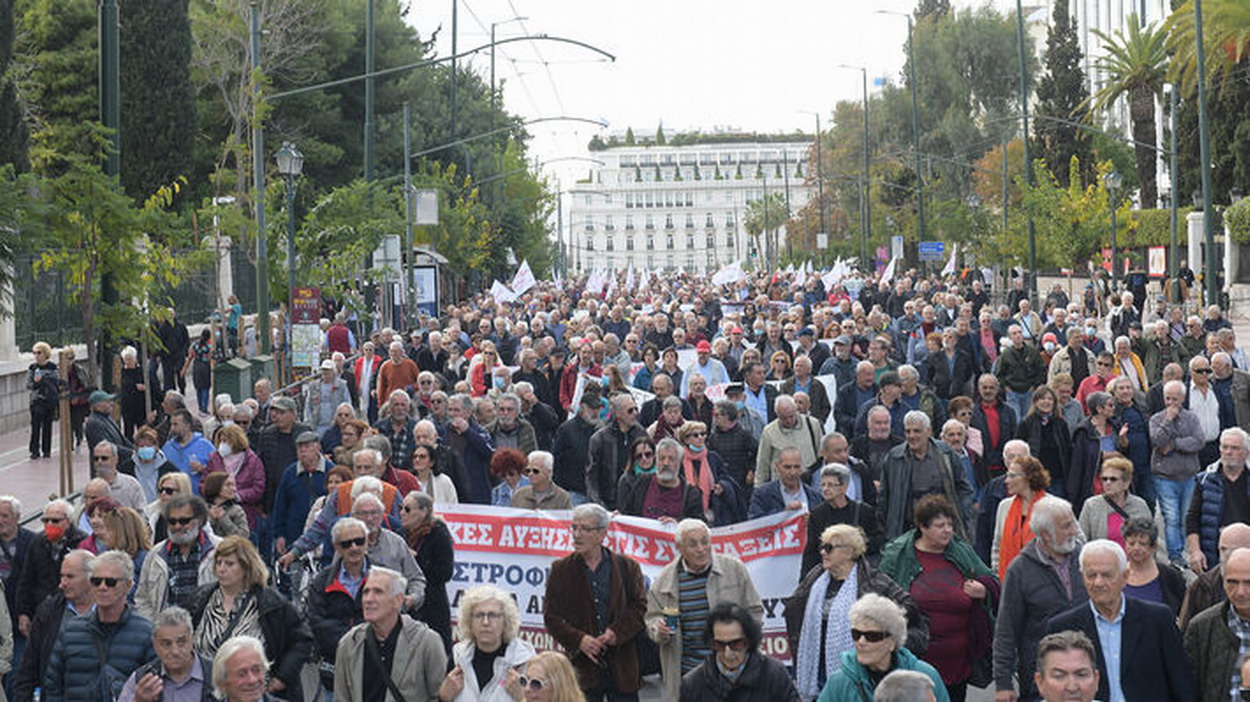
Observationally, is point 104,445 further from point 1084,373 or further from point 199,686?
point 1084,373

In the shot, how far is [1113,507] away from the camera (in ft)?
34.8

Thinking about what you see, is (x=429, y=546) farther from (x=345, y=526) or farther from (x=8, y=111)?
(x=8, y=111)

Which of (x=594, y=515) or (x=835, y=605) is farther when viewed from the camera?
(x=594, y=515)

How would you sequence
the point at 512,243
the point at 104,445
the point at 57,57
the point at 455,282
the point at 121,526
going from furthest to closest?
the point at 512,243
the point at 455,282
the point at 57,57
the point at 104,445
the point at 121,526

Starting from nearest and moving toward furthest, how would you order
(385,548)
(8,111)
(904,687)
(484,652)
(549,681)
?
(904,687)
(549,681)
(484,652)
(385,548)
(8,111)

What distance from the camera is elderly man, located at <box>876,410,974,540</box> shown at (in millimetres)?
12062

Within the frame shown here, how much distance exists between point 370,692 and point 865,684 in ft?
6.76

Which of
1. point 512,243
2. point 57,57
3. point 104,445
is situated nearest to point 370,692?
point 104,445

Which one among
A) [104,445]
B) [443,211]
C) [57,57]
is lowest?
[104,445]

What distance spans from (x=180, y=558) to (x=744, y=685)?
11.9 ft

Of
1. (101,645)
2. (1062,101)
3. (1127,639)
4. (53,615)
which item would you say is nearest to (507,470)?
(53,615)

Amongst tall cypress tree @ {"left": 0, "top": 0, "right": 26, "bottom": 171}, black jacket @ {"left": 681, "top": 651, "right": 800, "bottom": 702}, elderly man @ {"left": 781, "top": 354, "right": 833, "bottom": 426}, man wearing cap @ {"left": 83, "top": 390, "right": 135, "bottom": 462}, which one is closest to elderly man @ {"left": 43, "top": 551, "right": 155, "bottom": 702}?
black jacket @ {"left": 681, "top": 651, "right": 800, "bottom": 702}

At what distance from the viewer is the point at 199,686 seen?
303 inches

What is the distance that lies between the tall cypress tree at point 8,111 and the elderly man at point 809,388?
16.3 m
